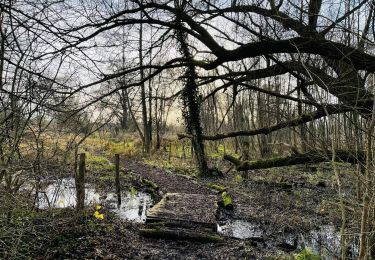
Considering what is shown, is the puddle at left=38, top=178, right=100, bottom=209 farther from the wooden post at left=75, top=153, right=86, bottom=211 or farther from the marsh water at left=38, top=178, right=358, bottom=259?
the wooden post at left=75, top=153, right=86, bottom=211

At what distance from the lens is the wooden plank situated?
8297 mm

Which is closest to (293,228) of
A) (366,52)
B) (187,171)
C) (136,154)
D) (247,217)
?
(247,217)

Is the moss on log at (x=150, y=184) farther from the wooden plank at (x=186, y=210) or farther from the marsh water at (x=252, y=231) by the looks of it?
the wooden plank at (x=186, y=210)

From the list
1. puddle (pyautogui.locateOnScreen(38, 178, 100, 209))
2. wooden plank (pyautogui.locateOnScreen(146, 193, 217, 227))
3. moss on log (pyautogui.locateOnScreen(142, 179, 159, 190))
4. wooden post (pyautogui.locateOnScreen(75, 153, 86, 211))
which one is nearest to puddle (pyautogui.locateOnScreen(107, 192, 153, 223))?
moss on log (pyautogui.locateOnScreen(142, 179, 159, 190))

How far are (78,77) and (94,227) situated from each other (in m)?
3.19

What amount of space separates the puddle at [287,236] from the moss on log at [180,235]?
720mm

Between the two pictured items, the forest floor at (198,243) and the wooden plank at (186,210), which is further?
the wooden plank at (186,210)

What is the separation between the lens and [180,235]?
301 inches

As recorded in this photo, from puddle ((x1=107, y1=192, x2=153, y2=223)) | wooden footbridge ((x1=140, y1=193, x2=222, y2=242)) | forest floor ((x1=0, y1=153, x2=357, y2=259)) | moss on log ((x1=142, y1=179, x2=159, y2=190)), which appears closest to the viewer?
forest floor ((x1=0, y1=153, x2=357, y2=259))

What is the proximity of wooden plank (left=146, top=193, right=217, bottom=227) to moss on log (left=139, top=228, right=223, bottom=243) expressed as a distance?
48 centimetres

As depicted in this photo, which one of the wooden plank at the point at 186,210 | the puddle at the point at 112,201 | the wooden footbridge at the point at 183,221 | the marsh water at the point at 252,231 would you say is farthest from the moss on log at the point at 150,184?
the wooden footbridge at the point at 183,221

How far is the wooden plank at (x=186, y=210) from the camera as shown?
830 cm

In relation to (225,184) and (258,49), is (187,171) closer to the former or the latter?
(225,184)

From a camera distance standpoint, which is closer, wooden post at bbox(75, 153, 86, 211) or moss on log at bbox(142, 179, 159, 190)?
wooden post at bbox(75, 153, 86, 211)
